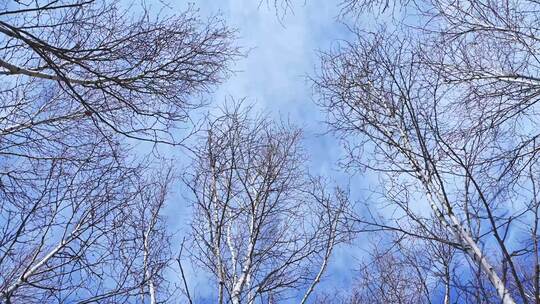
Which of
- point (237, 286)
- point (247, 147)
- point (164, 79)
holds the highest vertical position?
point (247, 147)

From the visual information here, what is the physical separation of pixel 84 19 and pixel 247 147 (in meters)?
2.39

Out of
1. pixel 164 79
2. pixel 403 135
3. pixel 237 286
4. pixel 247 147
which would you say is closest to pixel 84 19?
pixel 164 79

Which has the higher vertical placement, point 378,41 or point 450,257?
point 378,41

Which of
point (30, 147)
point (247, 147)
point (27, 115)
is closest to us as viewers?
point (30, 147)

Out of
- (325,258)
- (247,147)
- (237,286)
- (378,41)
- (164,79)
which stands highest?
(378,41)

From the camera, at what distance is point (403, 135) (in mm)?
4316

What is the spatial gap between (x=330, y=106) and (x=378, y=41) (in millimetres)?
906

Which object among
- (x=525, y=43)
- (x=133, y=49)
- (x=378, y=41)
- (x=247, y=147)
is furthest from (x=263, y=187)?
(x=525, y=43)

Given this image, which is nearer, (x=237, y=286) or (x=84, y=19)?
(x=84, y=19)

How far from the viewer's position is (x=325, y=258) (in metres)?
5.63

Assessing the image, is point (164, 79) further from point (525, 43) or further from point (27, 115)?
point (525, 43)

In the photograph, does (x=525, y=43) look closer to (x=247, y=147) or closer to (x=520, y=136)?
(x=520, y=136)

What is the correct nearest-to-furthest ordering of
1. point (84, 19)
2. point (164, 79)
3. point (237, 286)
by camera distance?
point (84, 19) → point (164, 79) → point (237, 286)

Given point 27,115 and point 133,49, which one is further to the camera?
point 27,115
